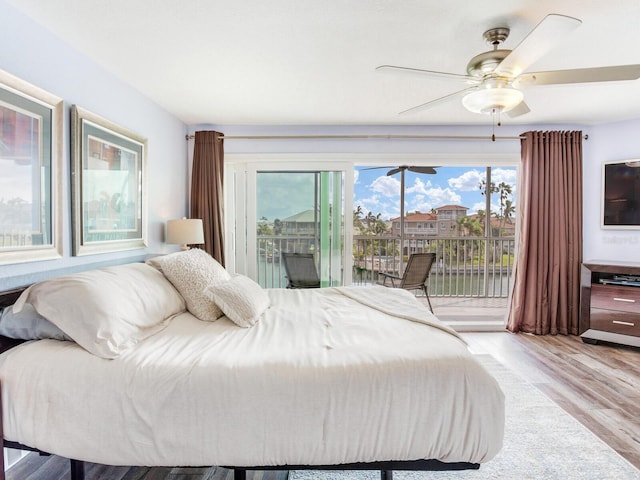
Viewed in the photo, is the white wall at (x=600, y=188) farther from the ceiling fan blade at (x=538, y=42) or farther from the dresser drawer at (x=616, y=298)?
the ceiling fan blade at (x=538, y=42)

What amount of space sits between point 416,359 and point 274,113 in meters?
2.95

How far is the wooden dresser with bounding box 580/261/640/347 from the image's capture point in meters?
A: 3.37

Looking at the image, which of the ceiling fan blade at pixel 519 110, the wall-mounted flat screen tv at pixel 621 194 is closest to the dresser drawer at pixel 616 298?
the wall-mounted flat screen tv at pixel 621 194

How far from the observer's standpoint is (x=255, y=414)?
1.30 meters

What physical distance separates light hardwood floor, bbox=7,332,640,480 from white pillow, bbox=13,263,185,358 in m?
0.78

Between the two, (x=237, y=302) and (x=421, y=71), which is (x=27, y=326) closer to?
(x=237, y=302)

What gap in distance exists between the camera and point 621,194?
3.80 meters

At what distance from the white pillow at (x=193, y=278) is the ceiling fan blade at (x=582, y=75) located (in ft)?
7.05

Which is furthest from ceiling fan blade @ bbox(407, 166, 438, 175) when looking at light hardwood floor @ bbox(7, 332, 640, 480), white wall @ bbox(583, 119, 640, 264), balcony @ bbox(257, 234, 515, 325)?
light hardwood floor @ bbox(7, 332, 640, 480)

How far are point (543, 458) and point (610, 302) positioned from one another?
243 cm

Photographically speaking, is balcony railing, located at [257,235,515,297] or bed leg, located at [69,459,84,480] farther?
balcony railing, located at [257,235,515,297]

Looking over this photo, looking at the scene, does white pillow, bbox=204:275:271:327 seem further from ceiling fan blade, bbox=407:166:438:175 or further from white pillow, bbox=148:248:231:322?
ceiling fan blade, bbox=407:166:438:175

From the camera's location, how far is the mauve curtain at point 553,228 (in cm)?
390

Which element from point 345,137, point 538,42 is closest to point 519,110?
point 538,42
